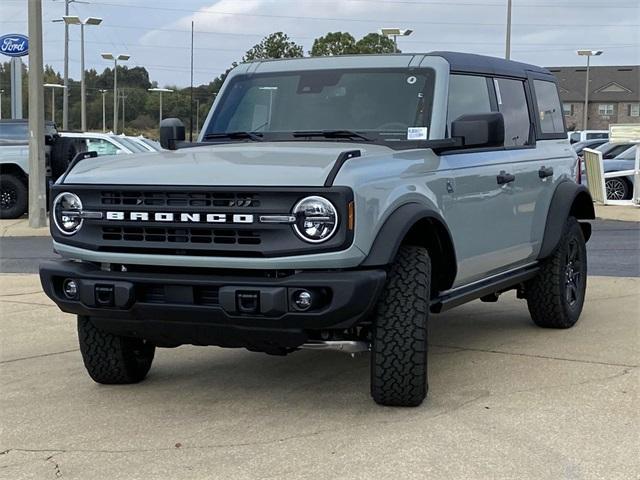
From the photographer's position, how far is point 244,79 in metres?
6.36

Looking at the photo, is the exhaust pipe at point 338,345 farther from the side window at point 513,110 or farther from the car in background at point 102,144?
the car in background at point 102,144

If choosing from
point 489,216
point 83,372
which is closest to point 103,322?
point 83,372

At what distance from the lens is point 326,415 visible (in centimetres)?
478

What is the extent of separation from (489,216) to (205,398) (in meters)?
2.10

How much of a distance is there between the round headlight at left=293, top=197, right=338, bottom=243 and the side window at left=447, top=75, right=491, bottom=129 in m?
1.65

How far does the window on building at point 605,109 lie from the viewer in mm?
85500

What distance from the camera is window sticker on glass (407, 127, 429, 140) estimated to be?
5.50 metres

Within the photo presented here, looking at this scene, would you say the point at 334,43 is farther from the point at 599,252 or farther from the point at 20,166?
the point at 599,252

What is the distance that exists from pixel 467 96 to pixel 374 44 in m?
41.1

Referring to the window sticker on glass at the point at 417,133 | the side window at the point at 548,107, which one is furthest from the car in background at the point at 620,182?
the window sticker on glass at the point at 417,133

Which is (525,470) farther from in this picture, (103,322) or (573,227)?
(573,227)

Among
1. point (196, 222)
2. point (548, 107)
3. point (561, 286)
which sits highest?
point (548, 107)

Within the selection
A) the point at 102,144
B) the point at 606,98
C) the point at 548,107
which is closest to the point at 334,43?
the point at 102,144

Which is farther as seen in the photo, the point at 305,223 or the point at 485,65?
the point at 485,65
